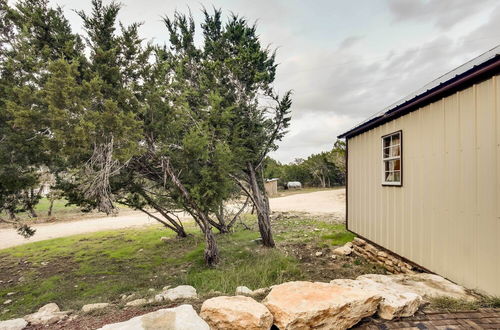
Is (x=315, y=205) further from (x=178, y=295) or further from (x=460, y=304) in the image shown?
(x=178, y=295)

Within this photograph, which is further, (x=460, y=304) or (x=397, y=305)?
(x=460, y=304)

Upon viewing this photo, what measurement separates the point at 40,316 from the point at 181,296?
6.61 feet

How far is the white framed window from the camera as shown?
5582 millimetres

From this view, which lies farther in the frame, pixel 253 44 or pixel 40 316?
pixel 253 44

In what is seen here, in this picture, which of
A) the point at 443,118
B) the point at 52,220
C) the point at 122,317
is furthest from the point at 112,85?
the point at 52,220

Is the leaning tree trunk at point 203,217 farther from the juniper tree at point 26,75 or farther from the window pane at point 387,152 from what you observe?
the window pane at point 387,152

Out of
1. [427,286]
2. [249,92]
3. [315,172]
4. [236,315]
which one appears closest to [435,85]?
[427,286]

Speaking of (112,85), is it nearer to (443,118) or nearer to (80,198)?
(80,198)

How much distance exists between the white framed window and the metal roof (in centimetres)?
47

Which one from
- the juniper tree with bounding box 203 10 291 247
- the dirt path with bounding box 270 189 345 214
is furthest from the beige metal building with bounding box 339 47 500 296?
the dirt path with bounding box 270 189 345 214

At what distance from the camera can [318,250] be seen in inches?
314

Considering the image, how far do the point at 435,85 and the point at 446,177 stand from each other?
5.39 feet

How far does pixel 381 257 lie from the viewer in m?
6.26

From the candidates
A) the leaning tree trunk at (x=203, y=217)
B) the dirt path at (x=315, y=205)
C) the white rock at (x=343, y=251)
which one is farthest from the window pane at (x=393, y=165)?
the dirt path at (x=315, y=205)
